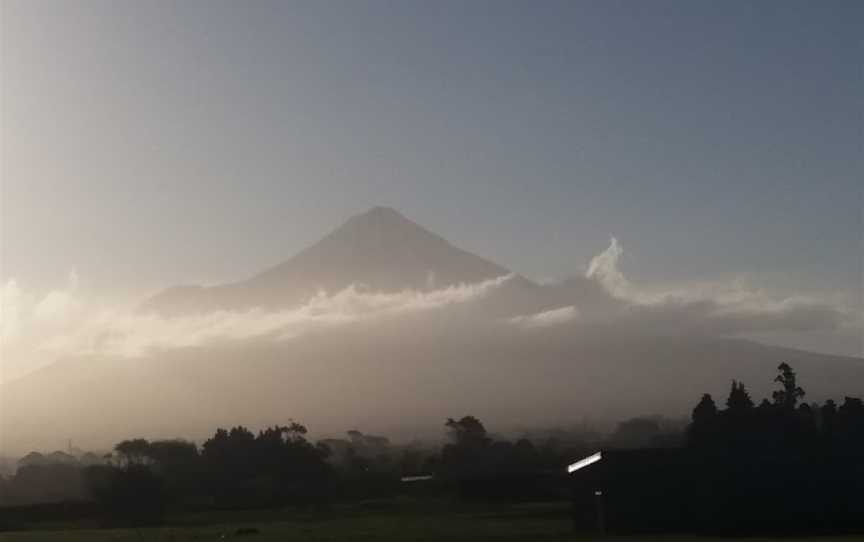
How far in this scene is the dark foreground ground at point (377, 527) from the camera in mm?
33406

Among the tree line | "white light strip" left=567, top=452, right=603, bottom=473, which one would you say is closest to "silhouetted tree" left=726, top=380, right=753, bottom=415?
the tree line

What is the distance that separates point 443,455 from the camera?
319 feet

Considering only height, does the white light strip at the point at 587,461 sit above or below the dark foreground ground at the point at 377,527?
above

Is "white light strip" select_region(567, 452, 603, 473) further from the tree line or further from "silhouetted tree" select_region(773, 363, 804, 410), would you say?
"silhouetted tree" select_region(773, 363, 804, 410)

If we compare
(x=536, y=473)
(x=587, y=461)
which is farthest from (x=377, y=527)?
(x=536, y=473)

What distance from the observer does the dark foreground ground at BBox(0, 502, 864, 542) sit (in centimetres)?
3341

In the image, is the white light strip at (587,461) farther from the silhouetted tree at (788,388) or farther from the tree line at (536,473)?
the silhouetted tree at (788,388)

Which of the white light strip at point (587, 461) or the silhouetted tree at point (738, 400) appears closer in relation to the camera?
the white light strip at point (587, 461)

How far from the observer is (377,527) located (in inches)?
1577

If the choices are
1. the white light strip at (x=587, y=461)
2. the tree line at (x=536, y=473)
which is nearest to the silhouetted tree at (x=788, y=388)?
the tree line at (x=536, y=473)

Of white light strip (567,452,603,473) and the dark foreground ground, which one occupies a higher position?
white light strip (567,452,603,473)

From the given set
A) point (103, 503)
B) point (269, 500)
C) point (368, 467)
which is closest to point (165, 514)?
point (103, 503)

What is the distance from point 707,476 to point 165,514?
33.5 metres

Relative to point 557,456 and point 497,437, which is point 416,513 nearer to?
point 557,456
